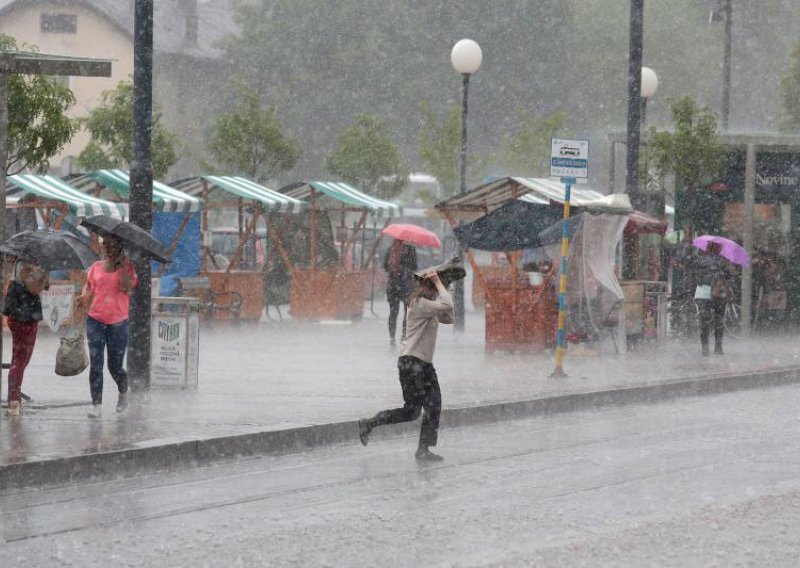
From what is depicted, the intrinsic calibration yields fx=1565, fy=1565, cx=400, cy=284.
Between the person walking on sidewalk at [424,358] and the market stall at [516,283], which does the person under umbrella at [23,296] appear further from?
the market stall at [516,283]

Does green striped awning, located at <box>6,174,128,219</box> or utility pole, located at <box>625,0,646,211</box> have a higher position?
utility pole, located at <box>625,0,646,211</box>

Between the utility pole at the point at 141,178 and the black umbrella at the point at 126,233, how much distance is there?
0.89 m

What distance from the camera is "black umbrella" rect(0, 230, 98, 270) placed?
12797 mm

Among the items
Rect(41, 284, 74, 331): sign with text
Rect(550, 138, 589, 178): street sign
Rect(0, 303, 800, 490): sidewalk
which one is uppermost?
Rect(550, 138, 589, 178): street sign

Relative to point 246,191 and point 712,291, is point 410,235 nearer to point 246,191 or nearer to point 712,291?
point 712,291

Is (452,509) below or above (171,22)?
below

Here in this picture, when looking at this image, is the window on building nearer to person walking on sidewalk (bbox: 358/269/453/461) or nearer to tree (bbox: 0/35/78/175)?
tree (bbox: 0/35/78/175)

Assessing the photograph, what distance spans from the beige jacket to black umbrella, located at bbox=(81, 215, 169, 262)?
106 inches

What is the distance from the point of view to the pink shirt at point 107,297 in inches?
509

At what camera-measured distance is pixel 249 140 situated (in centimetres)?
3331

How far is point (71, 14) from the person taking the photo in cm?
6569

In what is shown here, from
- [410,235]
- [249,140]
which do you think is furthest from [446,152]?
[410,235]

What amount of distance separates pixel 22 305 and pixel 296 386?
145 inches

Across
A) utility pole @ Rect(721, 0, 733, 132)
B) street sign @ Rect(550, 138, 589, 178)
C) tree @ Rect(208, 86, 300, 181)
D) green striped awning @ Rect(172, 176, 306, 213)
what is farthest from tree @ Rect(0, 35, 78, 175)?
utility pole @ Rect(721, 0, 733, 132)
